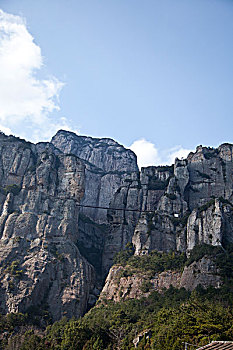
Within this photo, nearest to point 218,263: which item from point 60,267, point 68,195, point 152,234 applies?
point 152,234

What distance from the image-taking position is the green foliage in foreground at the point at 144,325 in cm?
3653

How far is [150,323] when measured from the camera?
4597 centimetres

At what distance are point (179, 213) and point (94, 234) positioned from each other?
70.6 ft

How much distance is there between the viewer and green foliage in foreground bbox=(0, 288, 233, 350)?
120 ft

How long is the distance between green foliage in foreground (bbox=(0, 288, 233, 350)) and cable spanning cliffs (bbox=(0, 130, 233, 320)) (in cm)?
466

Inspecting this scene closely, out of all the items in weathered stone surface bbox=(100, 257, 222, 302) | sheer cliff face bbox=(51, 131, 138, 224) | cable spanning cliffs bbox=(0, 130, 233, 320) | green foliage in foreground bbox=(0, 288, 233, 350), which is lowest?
green foliage in foreground bbox=(0, 288, 233, 350)

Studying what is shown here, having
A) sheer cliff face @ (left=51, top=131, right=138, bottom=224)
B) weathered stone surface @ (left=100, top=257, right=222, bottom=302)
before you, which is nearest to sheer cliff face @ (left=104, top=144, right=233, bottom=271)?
weathered stone surface @ (left=100, top=257, right=222, bottom=302)

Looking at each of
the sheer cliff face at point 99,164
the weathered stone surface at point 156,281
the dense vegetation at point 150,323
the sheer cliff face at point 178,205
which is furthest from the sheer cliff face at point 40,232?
the sheer cliff face at point 99,164

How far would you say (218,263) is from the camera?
5681cm

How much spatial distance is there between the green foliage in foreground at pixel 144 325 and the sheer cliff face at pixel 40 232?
5.26 meters

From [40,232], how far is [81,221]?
716 inches

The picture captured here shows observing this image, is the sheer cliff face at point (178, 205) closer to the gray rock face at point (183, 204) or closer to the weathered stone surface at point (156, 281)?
the gray rock face at point (183, 204)

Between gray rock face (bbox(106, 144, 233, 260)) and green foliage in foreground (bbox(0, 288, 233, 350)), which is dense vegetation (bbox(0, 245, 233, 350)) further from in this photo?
gray rock face (bbox(106, 144, 233, 260))

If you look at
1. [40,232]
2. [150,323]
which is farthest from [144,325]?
[40,232]
